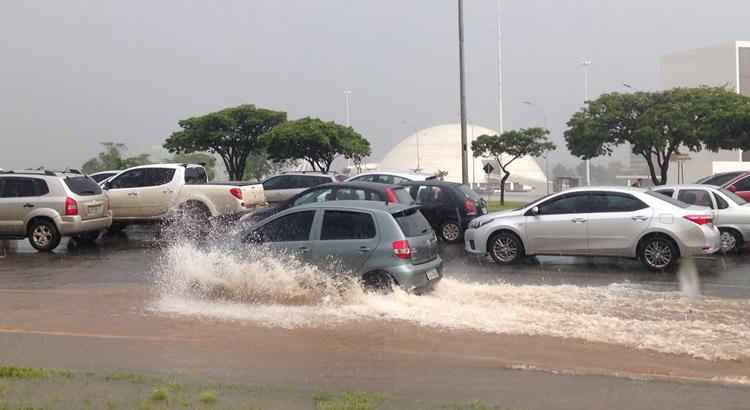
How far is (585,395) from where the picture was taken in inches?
231

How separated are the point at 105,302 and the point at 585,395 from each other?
717 centimetres

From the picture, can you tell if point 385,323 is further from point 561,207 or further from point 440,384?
point 561,207

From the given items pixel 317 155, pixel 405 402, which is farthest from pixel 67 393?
pixel 317 155

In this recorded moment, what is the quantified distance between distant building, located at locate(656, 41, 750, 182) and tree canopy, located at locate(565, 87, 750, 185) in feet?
116

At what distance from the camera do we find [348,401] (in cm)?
547

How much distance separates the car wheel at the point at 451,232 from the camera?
17.6 metres

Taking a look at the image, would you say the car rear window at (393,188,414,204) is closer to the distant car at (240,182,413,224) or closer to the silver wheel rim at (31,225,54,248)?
the distant car at (240,182,413,224)

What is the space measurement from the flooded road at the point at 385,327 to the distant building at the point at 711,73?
5743 centimetres

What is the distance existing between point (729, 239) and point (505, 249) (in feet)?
16.7

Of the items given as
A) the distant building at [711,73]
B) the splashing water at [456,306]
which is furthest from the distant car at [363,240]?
the distant building at [711,73]

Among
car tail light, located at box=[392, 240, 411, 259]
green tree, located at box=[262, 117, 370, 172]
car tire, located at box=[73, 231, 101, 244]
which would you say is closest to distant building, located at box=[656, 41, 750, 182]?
green tree, located at box=[262, 117, 370, 172]

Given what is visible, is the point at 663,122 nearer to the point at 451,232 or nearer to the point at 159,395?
the point at 451,232

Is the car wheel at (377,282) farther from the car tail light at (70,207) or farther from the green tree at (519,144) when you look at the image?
the green tree at (519,144)

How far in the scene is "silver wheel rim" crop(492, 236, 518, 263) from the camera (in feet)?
45.7
